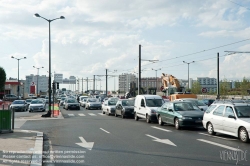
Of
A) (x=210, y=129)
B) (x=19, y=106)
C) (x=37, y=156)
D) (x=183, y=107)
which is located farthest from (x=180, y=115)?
(x=19, y=106)

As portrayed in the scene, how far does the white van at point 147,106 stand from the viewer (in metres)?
23.7

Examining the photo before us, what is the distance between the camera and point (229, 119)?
48.6 ft

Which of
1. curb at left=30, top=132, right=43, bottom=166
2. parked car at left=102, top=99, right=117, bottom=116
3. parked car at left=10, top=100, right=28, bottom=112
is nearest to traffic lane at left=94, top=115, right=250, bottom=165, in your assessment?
curb at left=30, top=132, right=43, bottom=166

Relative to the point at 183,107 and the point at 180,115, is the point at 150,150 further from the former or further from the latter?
the point at 183,107

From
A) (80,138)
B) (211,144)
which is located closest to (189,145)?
(211,144)

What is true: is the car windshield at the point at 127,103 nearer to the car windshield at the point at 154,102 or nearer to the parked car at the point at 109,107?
the parked car at the point at 109,107

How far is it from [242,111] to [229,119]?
657 millimetres

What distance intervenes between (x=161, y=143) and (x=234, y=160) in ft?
13.2

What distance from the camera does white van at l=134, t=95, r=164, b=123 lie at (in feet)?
77.8

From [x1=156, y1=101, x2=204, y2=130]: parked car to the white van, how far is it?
4.74 ft

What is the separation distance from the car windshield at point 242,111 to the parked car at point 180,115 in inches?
162

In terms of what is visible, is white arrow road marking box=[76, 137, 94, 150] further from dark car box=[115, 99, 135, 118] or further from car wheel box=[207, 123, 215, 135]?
dark car box=[115, 99, 135, 118]

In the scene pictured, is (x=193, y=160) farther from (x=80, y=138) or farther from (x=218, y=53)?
(x=218, y=53)

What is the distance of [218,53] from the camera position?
39812 mm
